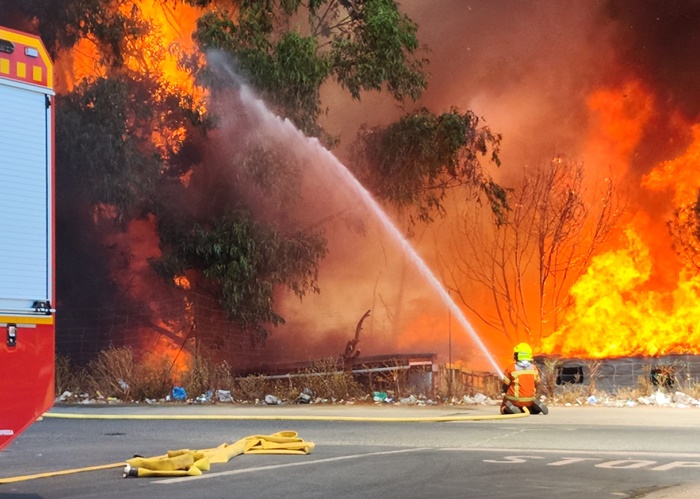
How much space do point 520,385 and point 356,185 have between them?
10628mm

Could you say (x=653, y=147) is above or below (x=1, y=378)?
above

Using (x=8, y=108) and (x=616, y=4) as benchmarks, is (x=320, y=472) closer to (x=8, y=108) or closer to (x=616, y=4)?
(x=8, y=108)

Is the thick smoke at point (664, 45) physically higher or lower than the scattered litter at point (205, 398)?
higher

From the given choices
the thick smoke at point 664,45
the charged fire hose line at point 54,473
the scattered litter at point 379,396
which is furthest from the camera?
the thick smoke at point 664,45

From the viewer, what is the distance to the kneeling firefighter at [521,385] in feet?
47.5

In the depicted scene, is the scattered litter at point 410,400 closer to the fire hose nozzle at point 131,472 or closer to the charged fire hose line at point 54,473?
the charged fire hose line at point 54,473

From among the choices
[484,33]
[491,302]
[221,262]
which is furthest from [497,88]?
[221,262]

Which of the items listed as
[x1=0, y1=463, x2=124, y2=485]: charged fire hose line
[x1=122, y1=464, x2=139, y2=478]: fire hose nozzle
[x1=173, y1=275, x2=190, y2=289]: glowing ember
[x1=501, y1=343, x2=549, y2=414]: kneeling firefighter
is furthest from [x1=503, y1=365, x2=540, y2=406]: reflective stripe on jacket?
[x1=173, y1=275, x2=190, y2=289]: glowing ember

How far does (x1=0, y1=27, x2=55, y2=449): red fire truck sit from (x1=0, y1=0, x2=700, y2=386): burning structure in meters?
14.6

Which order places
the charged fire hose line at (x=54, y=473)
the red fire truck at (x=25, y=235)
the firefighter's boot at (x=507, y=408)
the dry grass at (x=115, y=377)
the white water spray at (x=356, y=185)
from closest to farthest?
the red fire truck at (x=25, y=235), the charged fire hose line at (x=54, y=473), the firefighter's boot at (x=507, y=408), the dry grass at (x=115, y=377), the white water spray at (x=356, y=185)

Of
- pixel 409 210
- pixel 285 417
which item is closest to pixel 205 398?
pixel 285 417

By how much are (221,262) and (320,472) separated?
44.2ft

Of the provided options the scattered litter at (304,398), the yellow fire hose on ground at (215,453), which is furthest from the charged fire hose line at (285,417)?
the scattered litter at (304,398)

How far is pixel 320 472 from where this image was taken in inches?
345
